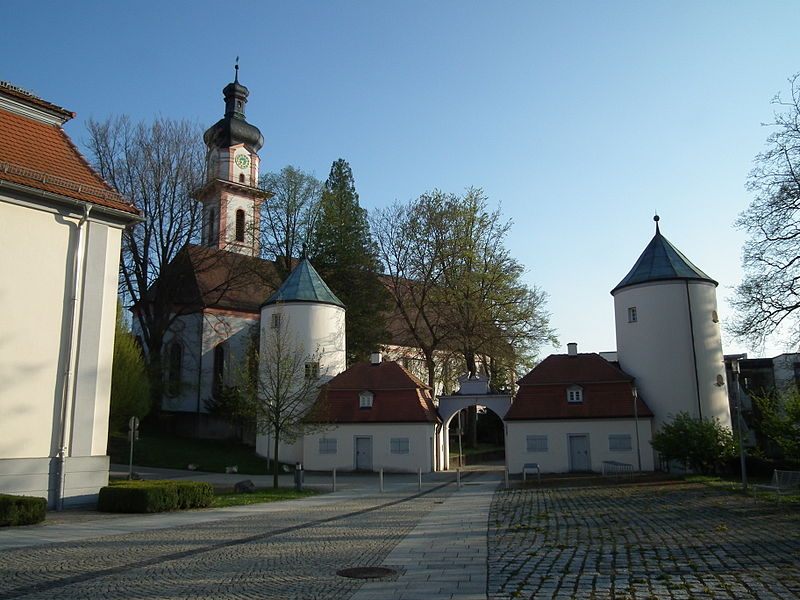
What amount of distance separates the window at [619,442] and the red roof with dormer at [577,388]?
880 millimetres

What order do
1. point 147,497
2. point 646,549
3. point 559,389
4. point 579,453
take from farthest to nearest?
point 559,389, point 579,453, point 147,497, point 646,549

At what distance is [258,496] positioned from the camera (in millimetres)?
21984

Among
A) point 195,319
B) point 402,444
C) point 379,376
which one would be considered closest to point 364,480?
point 402,444

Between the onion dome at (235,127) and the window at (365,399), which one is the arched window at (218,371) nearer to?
the window at (365,399)

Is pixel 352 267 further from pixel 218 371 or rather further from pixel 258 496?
pixel 258 496

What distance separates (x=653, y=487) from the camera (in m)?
23.1

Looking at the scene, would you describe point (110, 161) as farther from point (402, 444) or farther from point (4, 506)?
point (4, 506)

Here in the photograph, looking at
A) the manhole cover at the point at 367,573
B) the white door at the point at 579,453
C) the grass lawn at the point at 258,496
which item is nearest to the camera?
the manhole cover at the point at 367,573

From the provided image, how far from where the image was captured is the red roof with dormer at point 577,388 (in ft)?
105

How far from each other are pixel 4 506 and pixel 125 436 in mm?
25285

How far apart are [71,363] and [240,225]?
38.3m

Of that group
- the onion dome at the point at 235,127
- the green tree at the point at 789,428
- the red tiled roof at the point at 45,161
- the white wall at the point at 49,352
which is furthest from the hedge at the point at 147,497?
the onion dome at the point at 235,127

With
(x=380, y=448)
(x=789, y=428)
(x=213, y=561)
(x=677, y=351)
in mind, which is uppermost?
(x=677, y=351)

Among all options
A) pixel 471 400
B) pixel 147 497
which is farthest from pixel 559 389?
pixel 147 497
